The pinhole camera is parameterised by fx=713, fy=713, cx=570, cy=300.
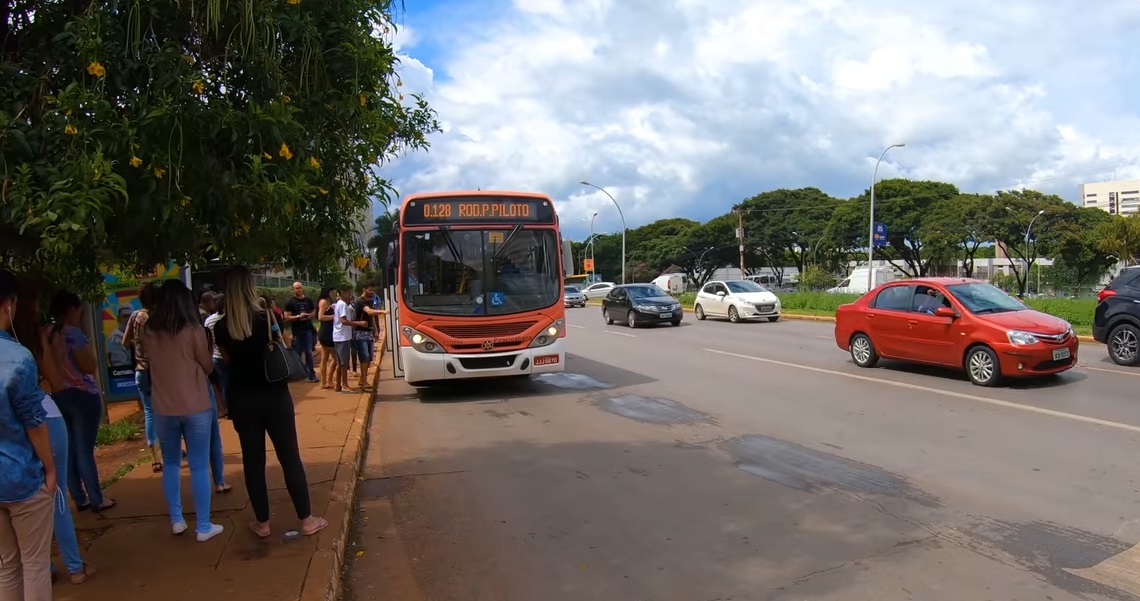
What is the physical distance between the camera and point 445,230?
33.8 ft

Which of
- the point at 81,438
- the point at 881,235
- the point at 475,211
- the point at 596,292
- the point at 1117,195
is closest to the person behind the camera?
the point at 81,438

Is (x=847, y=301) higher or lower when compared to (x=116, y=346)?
lower

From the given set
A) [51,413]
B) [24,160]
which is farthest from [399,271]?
[24,160]

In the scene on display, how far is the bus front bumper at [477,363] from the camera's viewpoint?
10.1 metres

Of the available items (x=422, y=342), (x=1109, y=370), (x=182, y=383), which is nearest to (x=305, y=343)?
(x=422, y=342)

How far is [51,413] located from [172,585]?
3.69 ft

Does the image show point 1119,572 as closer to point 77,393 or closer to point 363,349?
point 77,393

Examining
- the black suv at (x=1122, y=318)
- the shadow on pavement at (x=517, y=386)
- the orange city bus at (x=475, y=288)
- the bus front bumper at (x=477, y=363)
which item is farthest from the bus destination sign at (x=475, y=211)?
the black suv at (x=1122, y=318)

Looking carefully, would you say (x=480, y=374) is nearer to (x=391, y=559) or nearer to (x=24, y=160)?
(x=391, y=559)

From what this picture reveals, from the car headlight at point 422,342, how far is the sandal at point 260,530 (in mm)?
5560

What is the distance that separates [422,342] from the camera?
10156mm

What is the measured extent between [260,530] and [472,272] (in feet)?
19.9

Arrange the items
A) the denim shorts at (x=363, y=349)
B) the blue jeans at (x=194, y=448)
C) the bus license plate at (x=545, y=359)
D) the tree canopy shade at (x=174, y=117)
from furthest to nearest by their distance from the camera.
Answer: the denim shorts at (x=363, y=349), the bus license plate at (x=545, y=359), the blue jeans at (x=194, y=448), the tree canopy shade at (x=174, y=117)

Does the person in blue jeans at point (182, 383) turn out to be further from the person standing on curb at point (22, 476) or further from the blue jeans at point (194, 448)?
the person standing on curb at point (22, 476)
